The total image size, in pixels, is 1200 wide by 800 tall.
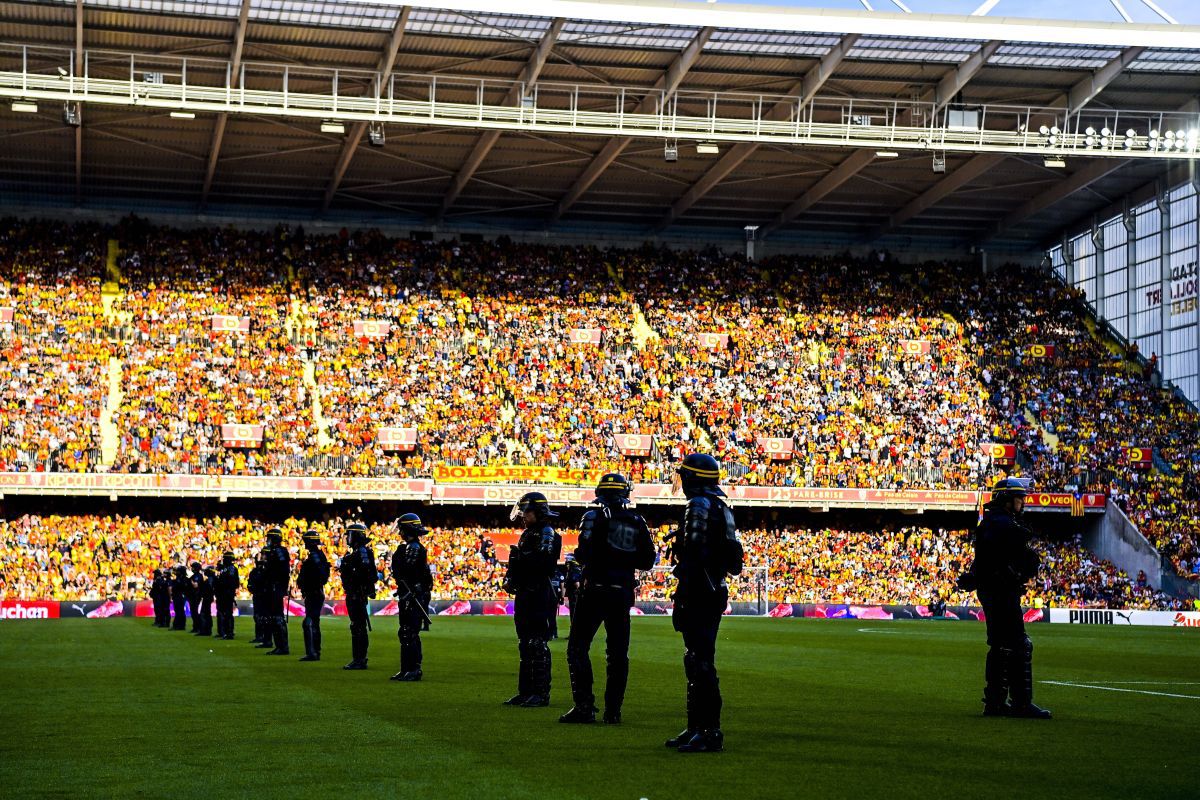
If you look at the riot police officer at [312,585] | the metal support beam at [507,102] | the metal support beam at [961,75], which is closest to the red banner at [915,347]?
the metal support beam at [961,75]

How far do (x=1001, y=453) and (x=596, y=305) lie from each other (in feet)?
56.5

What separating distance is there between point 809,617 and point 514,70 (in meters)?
21.1

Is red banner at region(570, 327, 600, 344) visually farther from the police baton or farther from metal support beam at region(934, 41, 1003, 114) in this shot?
the police baton

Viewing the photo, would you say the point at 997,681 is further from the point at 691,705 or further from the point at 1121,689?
the point at 1121,689

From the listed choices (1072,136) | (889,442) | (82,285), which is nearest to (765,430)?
(889,442)

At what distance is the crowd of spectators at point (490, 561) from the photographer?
48406 mm

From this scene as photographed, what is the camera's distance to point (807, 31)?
47.8 m

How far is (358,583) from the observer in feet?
67.7

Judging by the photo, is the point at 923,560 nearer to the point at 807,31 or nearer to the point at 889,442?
the point at 889,442

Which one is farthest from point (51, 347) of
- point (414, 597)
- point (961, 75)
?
point (414, 597)

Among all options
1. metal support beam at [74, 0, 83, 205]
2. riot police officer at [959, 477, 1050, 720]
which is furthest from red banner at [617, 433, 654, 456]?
riot police officer at [959, 477, 1050, 720]

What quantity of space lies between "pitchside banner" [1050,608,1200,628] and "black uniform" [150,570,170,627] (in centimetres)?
2784

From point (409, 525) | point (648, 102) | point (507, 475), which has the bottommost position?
point (409, 525)

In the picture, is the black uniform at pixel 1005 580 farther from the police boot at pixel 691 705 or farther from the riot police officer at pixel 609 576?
the police boot at pixel 691 705
